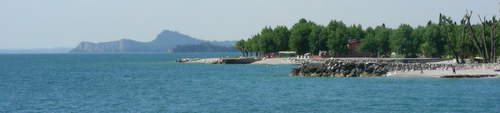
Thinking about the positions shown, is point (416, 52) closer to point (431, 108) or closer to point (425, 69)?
point (425, 69)

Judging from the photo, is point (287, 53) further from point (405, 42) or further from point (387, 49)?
point (405, 42)

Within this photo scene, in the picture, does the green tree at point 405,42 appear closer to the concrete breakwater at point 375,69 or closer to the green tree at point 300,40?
the green tree at point 300,40

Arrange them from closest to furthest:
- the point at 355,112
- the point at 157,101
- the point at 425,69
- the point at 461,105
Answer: the point at 355,112
the point at 461,105
the point at 157,101
the point at 425,69

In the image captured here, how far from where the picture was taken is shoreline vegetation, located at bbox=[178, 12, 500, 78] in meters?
97.6

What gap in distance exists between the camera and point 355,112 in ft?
178

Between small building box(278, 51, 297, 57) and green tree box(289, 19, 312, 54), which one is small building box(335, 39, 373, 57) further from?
small building box(278, 51, 297, 57)

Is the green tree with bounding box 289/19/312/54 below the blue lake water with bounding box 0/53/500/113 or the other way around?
the other way around

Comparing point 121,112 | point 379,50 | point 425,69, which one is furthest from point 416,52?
point 121,112

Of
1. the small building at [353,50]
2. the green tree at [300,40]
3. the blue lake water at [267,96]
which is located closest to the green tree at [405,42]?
the small building at [353,50]

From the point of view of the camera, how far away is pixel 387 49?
161750mm

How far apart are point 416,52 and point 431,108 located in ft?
328

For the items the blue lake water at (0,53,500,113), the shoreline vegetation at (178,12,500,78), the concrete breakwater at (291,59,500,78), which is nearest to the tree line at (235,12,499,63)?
the shoreline vegetation at (178,12,500,78)

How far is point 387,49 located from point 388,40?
2400 mm

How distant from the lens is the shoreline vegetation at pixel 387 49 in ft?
320
